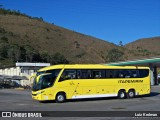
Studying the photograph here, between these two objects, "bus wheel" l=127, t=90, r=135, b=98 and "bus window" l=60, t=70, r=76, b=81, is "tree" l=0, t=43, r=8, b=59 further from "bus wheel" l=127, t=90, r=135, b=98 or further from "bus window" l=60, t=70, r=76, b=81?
"bus window" l=60, t=70, r=76, b=81

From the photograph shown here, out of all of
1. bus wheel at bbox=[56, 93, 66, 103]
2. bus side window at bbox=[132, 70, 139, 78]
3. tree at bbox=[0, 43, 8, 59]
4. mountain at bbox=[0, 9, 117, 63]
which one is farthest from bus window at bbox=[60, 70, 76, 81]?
mountain at bbox=[0, 9, 117, 63]

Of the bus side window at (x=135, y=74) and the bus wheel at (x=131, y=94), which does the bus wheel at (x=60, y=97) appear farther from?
the bus side window at (x=135, y=74)

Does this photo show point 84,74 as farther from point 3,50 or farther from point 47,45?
point 47,45

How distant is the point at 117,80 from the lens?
30547 millimetres

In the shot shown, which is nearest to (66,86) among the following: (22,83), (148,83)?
(148,83)

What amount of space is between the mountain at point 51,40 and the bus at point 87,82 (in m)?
79.5

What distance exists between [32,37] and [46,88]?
108305 mm

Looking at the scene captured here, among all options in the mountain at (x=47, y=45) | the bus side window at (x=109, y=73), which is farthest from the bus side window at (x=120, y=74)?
the mountain at (x=47, y=45)

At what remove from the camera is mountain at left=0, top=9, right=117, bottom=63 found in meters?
126

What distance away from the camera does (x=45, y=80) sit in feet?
89.5

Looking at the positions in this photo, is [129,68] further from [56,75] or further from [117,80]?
[56,75]

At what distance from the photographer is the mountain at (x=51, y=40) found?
126 m

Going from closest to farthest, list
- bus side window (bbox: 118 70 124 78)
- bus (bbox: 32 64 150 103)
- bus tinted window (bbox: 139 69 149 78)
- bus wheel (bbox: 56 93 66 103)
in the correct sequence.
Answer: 1. bus (bbox: 32 64 150 103)
2. bus wheel (bbox: 56 93 66 103)
3. bus side window (bbox: 118 70 124 78)
4. bus tinted window (bbox: 139 69 149 78)

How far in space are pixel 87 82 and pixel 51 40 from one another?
111m
